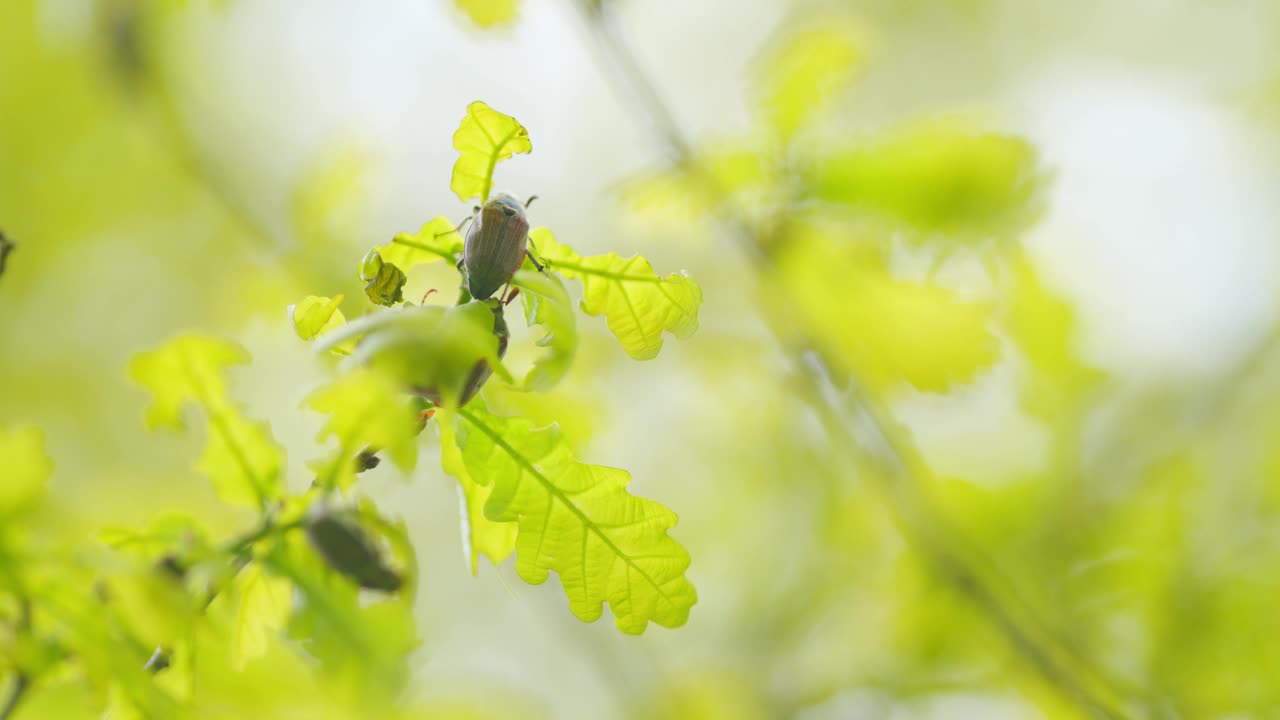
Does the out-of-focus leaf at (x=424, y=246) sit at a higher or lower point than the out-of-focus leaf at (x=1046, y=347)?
lower

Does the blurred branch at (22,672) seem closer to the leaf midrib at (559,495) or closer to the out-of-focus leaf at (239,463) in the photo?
the out-of-focus leaf at (239,463)

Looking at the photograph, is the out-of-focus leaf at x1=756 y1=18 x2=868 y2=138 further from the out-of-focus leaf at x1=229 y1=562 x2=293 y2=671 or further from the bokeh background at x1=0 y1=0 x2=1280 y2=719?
the out-of-focus leaf at x1=229 y1=562 x2=293 y2=671

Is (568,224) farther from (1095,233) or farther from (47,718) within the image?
(47,718)

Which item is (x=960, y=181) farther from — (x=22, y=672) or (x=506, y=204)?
(x=22, y=672)

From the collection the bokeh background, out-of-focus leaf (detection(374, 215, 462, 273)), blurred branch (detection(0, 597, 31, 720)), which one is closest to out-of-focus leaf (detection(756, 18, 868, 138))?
the bokeh background

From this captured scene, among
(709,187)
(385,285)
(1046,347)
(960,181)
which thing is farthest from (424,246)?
(1046,347)

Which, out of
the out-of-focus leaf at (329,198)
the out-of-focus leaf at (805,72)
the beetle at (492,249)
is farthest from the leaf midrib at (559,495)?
the out-of-focus leaf at (329,198)
